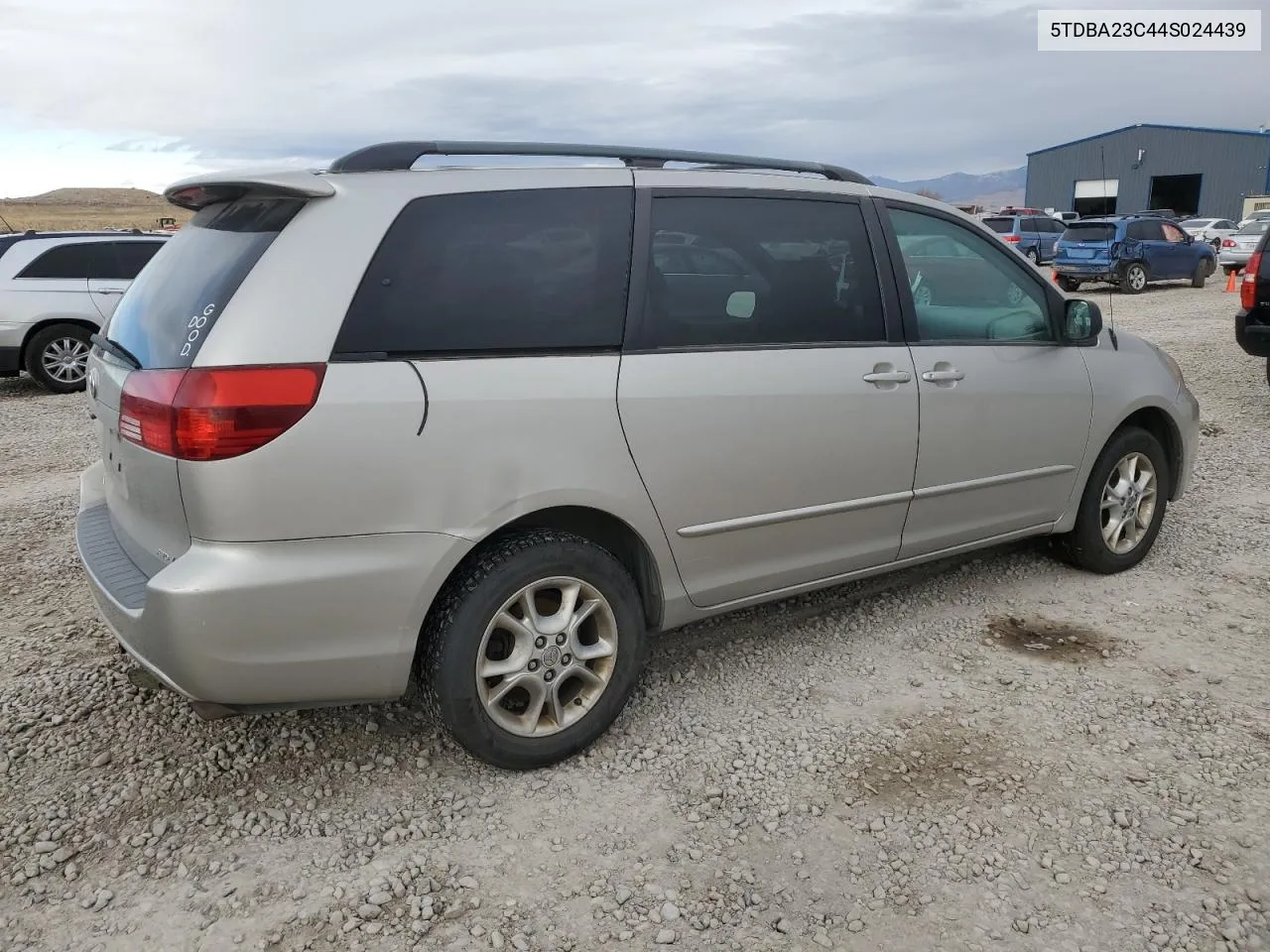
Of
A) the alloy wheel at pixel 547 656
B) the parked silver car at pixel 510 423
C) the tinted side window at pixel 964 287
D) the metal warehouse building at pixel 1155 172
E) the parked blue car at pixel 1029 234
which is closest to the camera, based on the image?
the parked silver car at pixel 510 423

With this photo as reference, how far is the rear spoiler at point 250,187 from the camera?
2.69 m

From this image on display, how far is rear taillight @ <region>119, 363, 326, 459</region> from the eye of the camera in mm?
2451

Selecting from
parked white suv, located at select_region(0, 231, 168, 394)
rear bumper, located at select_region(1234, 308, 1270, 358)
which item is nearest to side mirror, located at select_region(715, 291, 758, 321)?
rear bumper, located at select_region(1234, 308, 1270, 358)

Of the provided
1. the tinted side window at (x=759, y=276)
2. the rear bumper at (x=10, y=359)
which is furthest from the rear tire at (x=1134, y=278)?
the rear bumper at (x=10, y=359)

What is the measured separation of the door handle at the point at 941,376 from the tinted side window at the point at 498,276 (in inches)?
51.1

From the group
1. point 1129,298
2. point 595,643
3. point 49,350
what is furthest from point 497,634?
point 1129,298

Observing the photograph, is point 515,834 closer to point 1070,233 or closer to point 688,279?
point 688,279

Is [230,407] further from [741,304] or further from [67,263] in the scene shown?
[67,263]

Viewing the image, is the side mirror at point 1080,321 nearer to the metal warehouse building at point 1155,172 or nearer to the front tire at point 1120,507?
the front tire at point 1120,507

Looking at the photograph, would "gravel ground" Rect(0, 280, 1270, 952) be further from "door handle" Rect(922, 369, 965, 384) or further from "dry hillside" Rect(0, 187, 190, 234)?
"dry hillside" Rect(0, 187, 190, 234)

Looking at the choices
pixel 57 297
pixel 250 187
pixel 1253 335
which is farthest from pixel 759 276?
pixel 57 297

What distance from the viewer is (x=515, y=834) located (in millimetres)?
2752

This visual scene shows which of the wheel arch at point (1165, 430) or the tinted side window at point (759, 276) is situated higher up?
the tinted side window at point (759, 276)

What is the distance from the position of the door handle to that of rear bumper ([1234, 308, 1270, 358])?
18.3 ft
